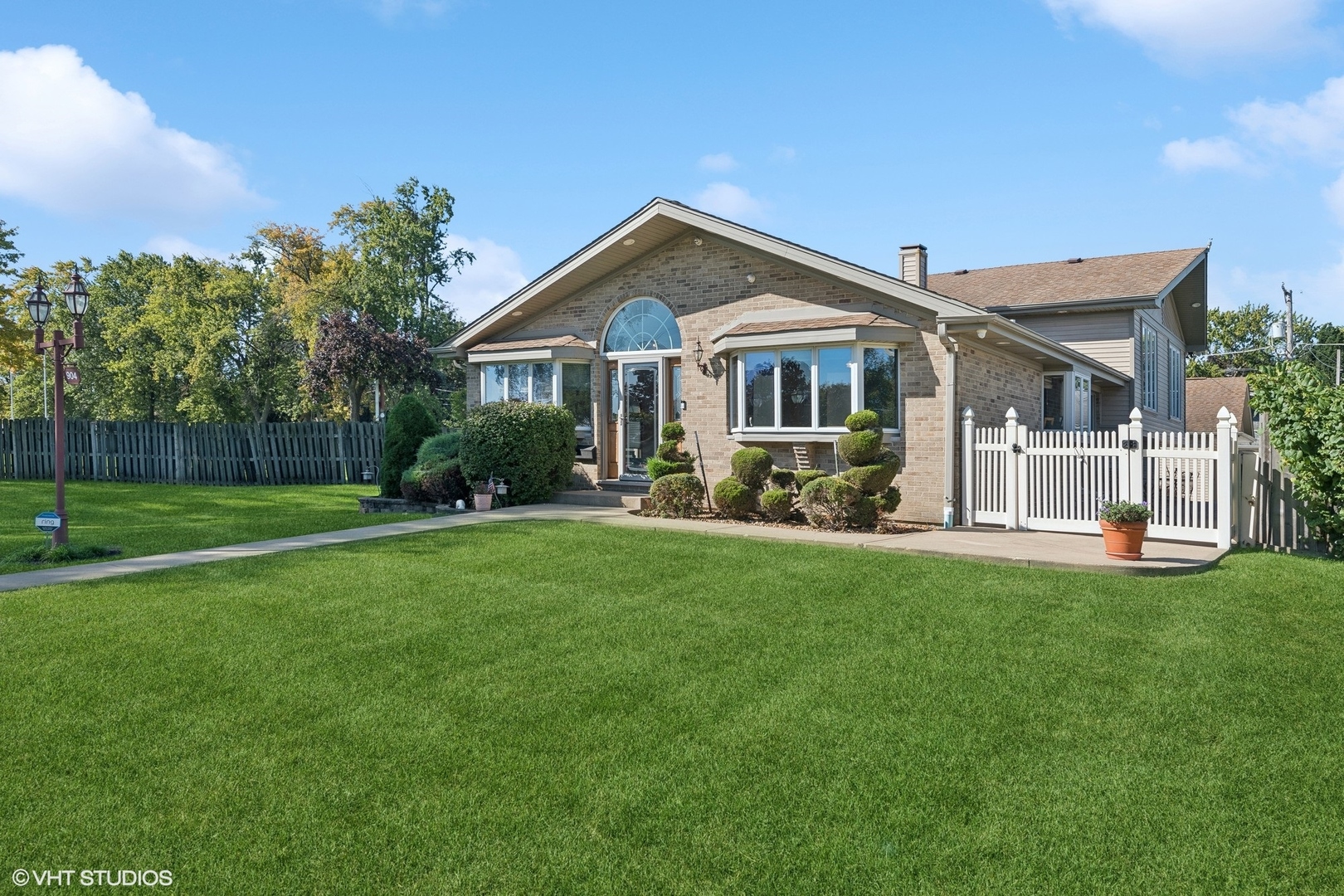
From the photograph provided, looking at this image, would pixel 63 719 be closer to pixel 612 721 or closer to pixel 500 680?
pixel 500 680

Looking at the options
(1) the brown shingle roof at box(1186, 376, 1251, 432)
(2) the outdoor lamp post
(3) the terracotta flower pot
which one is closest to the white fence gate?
(3) the terracotta flower pot

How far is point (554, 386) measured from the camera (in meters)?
16.1

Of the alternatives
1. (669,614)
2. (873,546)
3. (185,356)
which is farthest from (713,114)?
(185,356)

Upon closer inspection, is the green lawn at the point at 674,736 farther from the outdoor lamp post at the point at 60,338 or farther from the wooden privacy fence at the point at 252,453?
the wooden privacy fence at the point at 252,453

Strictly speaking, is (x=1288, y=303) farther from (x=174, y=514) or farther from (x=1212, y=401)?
(x=174, y=514)

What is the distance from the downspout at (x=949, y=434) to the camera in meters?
12.1

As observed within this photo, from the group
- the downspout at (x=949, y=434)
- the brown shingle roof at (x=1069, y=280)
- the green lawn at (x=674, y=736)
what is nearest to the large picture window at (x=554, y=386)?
the downspout at (x=949, y=434)

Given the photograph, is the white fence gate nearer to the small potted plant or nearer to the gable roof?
the small potted plant

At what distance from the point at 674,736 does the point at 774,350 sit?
9.62 metres

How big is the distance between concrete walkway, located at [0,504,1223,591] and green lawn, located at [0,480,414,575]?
2.45ft

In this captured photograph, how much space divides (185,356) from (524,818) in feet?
118

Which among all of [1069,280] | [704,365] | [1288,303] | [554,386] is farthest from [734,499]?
[1288,303]

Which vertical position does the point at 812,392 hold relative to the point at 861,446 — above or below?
above

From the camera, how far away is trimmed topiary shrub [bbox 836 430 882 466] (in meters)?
→ 11.5
